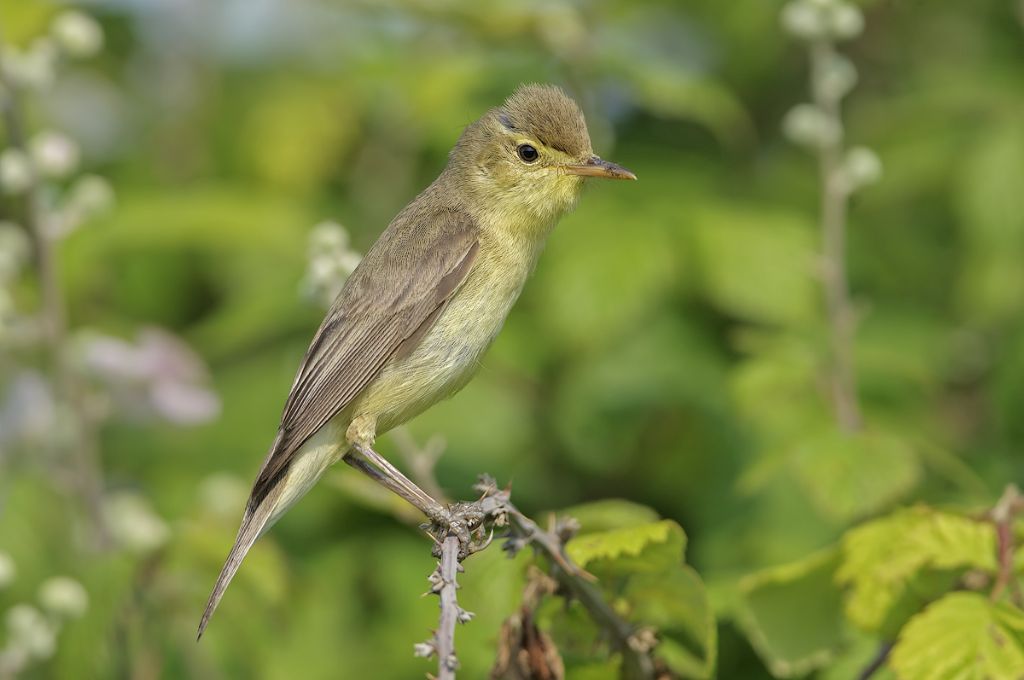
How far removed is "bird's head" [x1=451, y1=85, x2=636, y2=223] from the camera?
13.6 feet

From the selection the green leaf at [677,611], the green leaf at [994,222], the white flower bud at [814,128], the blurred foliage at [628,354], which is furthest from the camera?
the green leaf at [994,222]

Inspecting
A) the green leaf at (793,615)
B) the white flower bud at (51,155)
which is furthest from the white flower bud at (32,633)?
the green leaf at (793,615)

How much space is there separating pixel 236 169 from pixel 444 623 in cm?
477

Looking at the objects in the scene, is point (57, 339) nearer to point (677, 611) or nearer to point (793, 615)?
point (677, 611)

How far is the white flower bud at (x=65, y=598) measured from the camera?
402 cm

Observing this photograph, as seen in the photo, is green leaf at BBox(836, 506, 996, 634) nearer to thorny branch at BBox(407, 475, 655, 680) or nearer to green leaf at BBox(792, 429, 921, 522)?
green leaf at BBox(792, 429, 921, 522)

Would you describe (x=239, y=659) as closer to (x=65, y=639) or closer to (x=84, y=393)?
(x=65, y=639)

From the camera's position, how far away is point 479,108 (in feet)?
18.6

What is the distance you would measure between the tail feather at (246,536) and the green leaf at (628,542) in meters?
1.01

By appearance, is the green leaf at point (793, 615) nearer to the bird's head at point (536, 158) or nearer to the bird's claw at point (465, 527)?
the bird's claw at point (465, 527)

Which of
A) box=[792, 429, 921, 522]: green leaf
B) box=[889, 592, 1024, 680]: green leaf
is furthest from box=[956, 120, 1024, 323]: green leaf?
box=[889, 592, 1024, 680]: green leaf

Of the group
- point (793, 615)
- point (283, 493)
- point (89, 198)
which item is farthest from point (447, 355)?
point (89, 198)

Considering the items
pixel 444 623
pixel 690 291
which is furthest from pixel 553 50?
pixel 444 623

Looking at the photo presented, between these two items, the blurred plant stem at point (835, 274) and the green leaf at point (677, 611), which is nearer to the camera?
the green leaf at point (677, 611)
